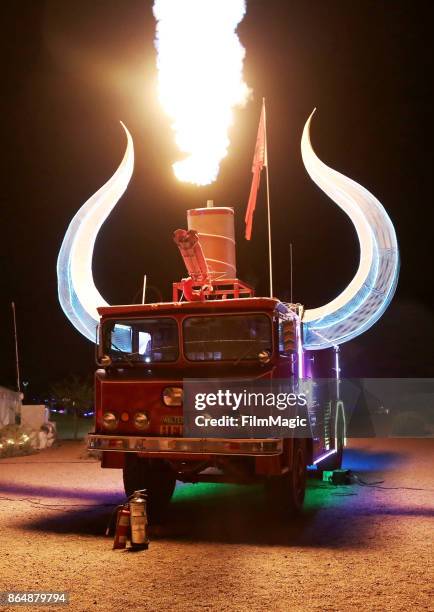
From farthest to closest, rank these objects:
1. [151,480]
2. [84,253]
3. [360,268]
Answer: [84,253] < [360,268] < [151,480]

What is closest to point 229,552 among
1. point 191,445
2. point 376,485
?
point 191,445

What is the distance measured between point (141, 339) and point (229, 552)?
10.7ft

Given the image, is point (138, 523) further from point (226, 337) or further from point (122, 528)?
point (226, 337)

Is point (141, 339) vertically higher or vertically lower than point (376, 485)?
higher

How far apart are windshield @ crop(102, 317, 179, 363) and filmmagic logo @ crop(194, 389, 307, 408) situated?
0.90m

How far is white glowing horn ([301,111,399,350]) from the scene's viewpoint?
44.3 ft

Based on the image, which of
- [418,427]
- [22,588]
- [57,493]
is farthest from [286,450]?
[418,427]

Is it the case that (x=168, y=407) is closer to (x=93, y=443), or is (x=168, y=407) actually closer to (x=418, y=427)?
(x=93, y=443)

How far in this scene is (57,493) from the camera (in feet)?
42.1

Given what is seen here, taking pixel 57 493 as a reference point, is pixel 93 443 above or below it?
above

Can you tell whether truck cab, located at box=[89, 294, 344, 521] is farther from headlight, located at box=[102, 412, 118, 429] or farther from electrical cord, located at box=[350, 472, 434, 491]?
electrical cord, located at box=[350, 472, 434, 491]

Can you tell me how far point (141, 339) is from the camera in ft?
33.7

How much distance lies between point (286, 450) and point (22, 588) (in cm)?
408

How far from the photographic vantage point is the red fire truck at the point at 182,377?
31.0 feet
